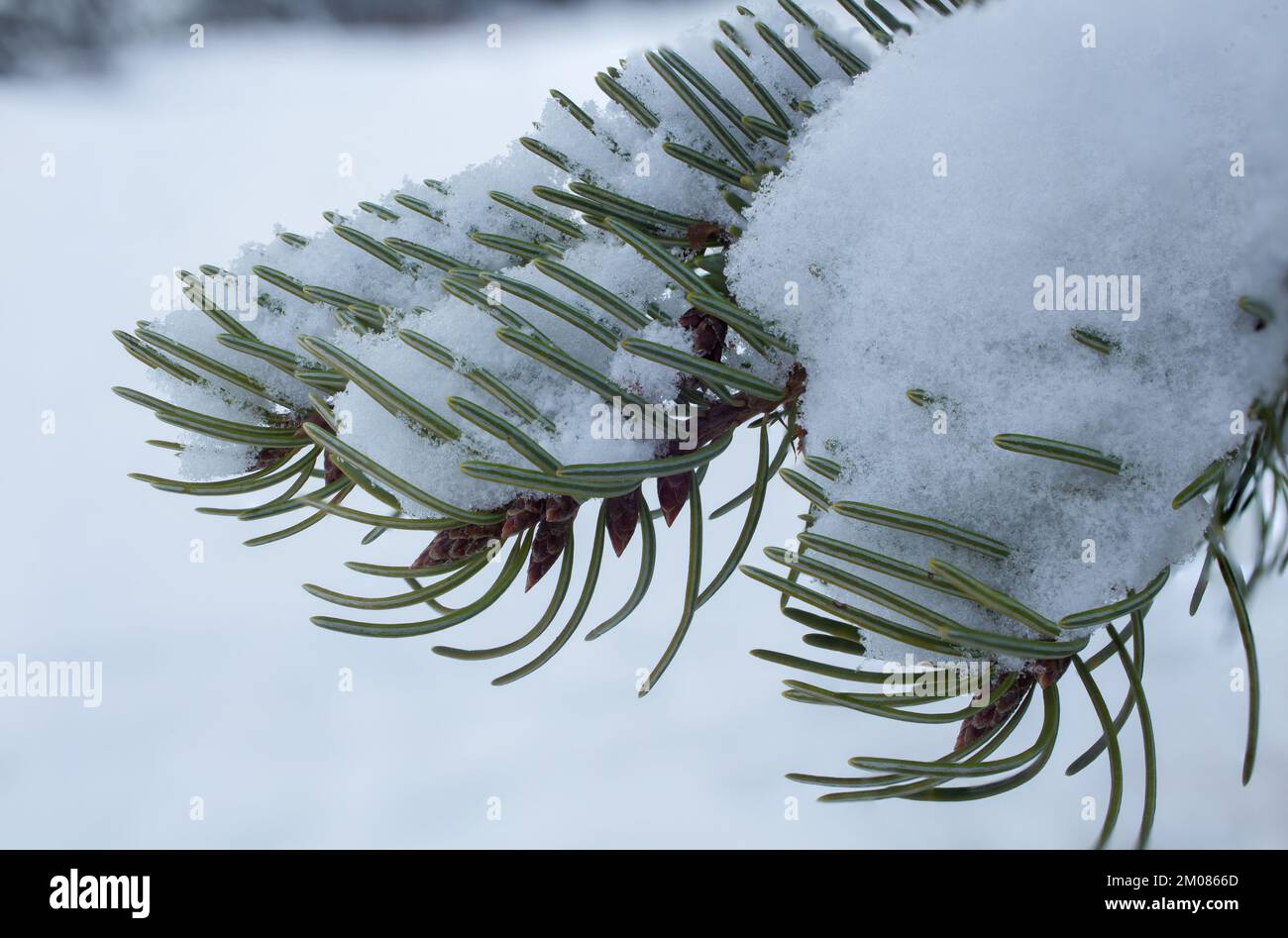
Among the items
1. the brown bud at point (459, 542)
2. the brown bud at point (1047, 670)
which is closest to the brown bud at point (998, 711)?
the brown bud at point (1047, 670)

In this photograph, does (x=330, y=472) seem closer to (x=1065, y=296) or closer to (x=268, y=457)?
(x=268, y=457)

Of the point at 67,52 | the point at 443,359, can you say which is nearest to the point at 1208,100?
the point at 443,359

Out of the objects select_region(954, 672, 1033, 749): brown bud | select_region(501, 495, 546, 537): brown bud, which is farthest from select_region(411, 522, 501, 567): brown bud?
select_region(954, 672, 1033, 749): brown bud

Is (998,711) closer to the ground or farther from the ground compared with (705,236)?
closer to the ground

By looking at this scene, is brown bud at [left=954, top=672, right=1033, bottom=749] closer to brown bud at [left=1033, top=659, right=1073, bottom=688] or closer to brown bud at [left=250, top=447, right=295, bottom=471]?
brown bud at [left=1033, top=659, right=1073, bottom=688]

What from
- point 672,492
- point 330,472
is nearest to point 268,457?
point 330,472

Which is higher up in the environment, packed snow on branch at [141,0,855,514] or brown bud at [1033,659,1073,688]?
packed snow on branch at [141,0,855,514]

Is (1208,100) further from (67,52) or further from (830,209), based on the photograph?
(67,52)

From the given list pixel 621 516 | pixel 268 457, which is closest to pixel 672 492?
pixel 621 516
